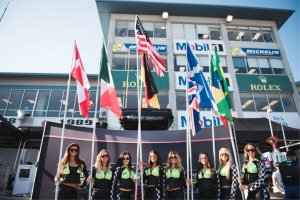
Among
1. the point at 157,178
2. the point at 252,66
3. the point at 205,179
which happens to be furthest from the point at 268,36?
the point at 157,178

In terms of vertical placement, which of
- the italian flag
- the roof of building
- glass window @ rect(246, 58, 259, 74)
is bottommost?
the italian flag

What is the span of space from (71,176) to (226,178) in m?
4.00

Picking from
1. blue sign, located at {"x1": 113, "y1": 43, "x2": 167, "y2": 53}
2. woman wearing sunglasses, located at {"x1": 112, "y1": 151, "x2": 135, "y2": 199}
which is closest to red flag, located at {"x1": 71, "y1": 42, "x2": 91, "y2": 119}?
woman wearing sunglasses, located at {"x1": 112, "y1": 151, "x2": 135, "y2": 199}

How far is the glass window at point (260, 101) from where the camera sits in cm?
1811

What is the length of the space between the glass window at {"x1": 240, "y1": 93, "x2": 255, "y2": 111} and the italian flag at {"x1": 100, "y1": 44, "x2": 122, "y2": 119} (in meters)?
14.7

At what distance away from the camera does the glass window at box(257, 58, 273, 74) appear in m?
19.7

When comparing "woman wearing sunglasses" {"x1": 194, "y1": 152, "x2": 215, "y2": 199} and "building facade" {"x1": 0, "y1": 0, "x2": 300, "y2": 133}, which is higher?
"building facade" {"x1": 0, "y1": 0, "x2": 300, "y2": 133}

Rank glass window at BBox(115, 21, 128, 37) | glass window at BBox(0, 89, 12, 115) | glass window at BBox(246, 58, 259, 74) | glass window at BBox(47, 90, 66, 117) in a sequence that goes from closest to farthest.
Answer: glass window at BBox(47, 90, 66, 117), glass window at BBox(0, 89, 12, 115), glass window at BBox(246, 58, 259, 74), glass window at BBox(115, 21, 128, 37)

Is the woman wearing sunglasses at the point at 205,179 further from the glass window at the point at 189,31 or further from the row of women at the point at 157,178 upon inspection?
the glass window at the point at 189,31

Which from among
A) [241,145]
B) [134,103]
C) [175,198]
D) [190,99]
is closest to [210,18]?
[134,103]

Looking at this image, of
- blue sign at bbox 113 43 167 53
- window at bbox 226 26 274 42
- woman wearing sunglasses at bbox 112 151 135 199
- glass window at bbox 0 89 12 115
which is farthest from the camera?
window at bbox 226 26 274 42

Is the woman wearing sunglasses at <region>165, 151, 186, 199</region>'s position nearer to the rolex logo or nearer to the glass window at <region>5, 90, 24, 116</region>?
the rolex logo

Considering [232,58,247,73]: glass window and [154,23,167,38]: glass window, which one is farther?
[154,23,167,38]: glass window

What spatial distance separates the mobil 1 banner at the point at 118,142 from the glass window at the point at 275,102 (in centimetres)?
1332
